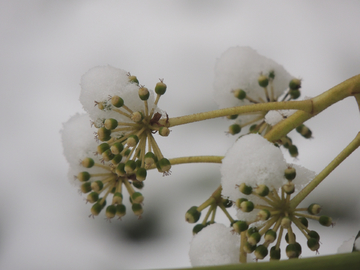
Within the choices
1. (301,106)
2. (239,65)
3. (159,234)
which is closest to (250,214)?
(301,106)

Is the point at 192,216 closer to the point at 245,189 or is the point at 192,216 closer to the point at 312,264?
the point at 245,189

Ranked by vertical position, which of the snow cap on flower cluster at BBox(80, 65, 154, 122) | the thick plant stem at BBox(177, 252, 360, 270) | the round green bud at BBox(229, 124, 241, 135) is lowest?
the thick plant stem at BBox(177, 252, 360, 270)

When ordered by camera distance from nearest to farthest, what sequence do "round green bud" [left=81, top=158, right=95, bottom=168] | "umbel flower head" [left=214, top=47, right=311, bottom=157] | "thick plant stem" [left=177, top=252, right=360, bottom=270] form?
"thick plant stem" [left=177, top=252, right=360, bottom=270], "round green bud" [left=81, top=158, right=95, bottom=168], "umbel flower head" [left=214, top=47, right=311, bottom=157]

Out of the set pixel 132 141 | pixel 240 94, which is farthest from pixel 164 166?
pixel 240 94

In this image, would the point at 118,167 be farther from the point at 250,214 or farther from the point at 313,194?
the point at 313,194

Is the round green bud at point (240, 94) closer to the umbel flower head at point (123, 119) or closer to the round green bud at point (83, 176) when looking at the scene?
the umbel flower head at point (123, 119)

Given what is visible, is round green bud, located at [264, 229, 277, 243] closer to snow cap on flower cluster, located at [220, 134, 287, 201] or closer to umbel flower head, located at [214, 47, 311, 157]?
snow cap on flower cluster, located at [220, 134, 287, 201]

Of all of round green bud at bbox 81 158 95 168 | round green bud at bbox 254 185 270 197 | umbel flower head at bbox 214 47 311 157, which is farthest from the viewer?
umbel flower head at bbox 214 47 311 157

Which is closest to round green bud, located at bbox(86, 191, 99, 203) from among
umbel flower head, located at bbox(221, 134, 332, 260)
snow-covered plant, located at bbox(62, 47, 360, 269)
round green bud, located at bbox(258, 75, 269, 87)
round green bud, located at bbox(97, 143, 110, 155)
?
snow-covered plant, located at bbox(62, 47, 360, 269)
